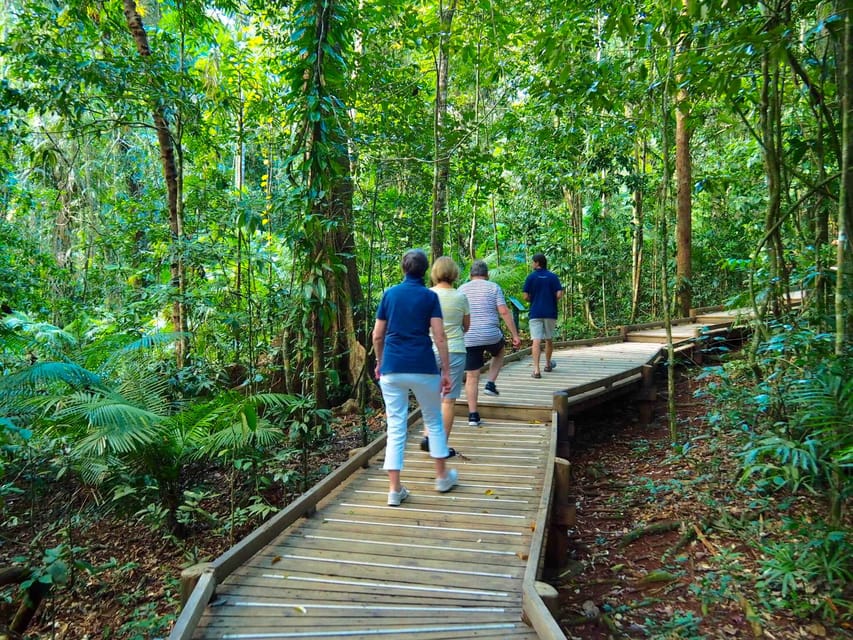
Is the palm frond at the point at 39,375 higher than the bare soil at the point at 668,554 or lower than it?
higher

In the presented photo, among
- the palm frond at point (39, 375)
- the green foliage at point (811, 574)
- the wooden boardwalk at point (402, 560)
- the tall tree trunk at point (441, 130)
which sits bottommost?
the green foliage at point (811, 574)

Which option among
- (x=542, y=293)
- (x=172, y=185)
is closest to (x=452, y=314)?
(x=542, y=293)

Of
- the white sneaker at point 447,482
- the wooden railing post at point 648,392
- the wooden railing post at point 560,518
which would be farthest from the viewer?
the wooden railing post at point 648,392

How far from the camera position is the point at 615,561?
4629 millimetres

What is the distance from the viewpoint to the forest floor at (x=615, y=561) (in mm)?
3656

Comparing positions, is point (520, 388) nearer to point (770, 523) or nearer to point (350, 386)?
point (350, 386)

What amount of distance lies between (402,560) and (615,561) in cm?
228

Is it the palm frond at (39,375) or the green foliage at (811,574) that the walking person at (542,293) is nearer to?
the green foliage at (811,574)

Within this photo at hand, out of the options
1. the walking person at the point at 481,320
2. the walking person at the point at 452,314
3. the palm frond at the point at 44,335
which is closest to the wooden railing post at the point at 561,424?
the walking person at the point at 481,320

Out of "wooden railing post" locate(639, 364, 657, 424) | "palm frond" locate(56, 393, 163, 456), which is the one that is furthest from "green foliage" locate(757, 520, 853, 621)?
"palm frond" locate(56, 393, 163, 456)

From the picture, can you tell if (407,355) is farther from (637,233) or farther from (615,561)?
(637,233)

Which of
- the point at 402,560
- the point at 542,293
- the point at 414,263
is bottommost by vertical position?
the point at 402,560

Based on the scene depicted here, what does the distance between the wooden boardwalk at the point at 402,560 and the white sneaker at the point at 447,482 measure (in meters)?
0.06

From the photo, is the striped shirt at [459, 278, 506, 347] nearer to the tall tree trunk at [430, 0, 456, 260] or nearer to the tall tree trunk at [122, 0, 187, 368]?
the tall tree trunk at [430, 0, 456, 260]
